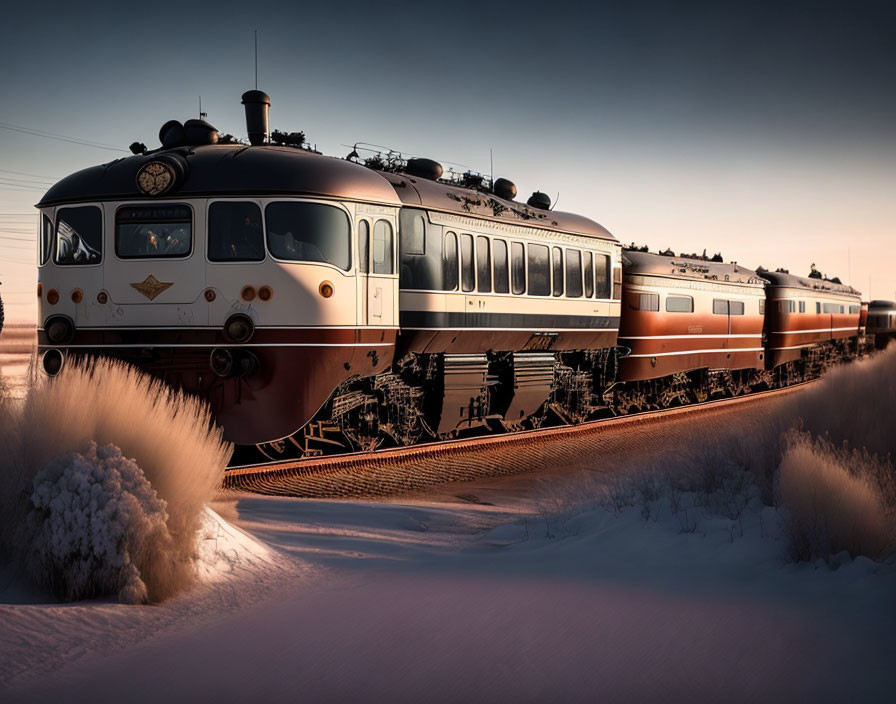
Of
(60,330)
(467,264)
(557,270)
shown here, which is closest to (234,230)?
(60,330)

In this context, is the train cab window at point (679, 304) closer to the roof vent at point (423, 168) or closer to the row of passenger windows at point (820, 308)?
the row of passenger windows at point (820, 308)

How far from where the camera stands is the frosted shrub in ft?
18.3

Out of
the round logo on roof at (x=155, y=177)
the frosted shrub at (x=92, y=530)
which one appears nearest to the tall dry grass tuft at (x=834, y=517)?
the frosted shrub at (x=92, y=530)

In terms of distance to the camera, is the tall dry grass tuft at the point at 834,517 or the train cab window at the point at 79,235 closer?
the tall dry grass tuft at the point at 834,517

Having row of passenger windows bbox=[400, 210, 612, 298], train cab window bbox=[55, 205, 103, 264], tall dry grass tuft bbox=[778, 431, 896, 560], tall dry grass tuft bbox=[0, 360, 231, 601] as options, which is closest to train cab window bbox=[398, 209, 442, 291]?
row of passenger windows bbox=[400, 210, 612, 298]

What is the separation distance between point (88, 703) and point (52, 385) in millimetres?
3325

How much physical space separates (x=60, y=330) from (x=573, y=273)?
9.29 metres

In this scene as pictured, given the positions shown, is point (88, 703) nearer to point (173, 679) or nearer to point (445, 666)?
point (173, 679)

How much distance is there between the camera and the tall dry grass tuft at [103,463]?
5.75 m

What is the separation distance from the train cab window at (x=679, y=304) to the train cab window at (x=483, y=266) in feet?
27.8

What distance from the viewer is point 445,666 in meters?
4.65

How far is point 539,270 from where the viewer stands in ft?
50.8

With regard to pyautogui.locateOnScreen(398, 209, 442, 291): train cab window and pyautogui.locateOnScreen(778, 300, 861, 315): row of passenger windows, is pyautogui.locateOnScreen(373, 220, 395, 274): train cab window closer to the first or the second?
pyautogui.locateOnScreen(398, 209, 442, 291): train cab window

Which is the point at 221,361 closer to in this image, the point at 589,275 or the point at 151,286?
the point at 151,286
